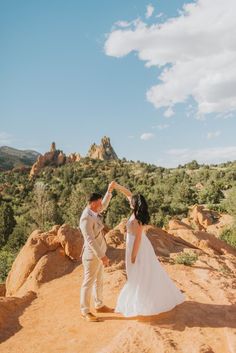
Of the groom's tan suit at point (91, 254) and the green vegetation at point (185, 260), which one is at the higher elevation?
the groom's tan suit at point (91, 254)

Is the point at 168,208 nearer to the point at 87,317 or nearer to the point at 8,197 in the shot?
the point at 8,197

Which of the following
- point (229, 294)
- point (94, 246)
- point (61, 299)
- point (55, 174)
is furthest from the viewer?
point (55, 174)

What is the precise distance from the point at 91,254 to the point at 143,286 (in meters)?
1.02

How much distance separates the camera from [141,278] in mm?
5879

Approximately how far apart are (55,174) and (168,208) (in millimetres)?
41829

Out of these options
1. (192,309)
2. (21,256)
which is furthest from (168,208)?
(192,309)

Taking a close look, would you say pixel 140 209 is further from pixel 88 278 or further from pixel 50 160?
pixel 50 160

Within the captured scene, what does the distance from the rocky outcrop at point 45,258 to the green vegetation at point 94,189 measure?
22.0ft

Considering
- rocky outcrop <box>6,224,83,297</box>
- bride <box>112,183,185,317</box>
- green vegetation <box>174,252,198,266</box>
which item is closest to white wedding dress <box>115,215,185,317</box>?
bride <box>112,183,185,317</box>

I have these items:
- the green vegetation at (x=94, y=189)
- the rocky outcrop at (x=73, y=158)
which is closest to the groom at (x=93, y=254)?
the green vegetation at (x=94, y=189)

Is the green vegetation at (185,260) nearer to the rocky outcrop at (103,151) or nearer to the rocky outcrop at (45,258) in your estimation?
the rocky outcrop at (45,258)

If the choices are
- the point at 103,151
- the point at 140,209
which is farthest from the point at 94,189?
the point at 103,151

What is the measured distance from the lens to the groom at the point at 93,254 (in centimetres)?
581

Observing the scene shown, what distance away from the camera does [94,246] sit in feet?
19.0
